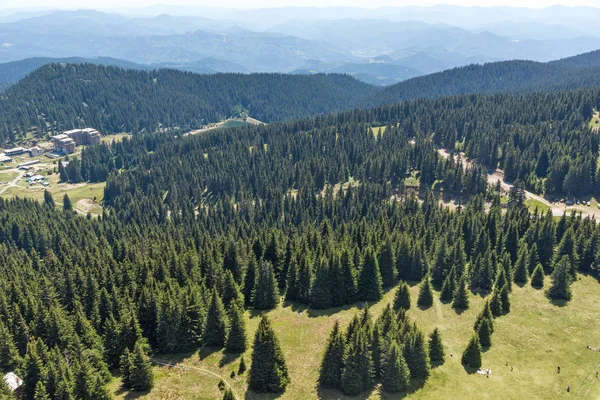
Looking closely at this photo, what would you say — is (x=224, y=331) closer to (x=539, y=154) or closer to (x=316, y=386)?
(x=316, y=386)

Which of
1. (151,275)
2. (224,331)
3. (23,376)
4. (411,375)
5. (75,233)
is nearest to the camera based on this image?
(23,376)

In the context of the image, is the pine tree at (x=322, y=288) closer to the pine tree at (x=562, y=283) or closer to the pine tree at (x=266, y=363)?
the pine tree at (x=266, y=363)

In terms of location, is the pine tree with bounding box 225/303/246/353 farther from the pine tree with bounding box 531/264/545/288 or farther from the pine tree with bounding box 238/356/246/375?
the pine tree with bounding box 531/264/545/288

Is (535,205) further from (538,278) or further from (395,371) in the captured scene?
(395,371)

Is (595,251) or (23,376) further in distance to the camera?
(595,251)

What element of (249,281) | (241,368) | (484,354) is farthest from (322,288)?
(484,354)

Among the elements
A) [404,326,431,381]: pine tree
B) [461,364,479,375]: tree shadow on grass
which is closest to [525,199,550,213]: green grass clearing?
[461,364,479,375]: tree shadow on grass

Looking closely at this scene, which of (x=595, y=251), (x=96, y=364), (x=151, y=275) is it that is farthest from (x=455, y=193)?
(x=96, y=364)
